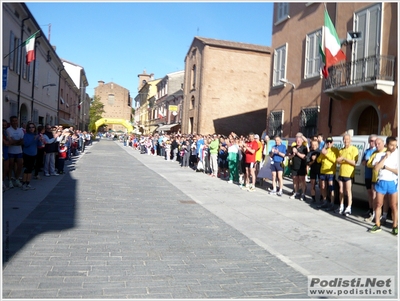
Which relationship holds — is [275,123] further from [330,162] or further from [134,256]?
[134,256]

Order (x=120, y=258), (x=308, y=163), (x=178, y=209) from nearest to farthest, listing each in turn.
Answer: (x=120, y=258) < (x=178, y=209) < (x=308, y=163)

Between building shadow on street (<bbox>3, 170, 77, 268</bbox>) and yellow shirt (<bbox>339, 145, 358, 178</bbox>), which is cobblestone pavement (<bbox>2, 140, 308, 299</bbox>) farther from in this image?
yellow shirt (<bbox>339, 145, 358, 178</bbox>)

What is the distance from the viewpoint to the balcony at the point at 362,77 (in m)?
13.7

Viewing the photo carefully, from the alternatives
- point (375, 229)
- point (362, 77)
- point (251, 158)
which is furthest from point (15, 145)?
point (362, 77)

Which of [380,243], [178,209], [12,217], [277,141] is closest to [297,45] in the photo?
[277,141]

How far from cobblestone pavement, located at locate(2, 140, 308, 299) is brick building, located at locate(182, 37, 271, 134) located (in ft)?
84.2

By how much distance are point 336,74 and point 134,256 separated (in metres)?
12.8

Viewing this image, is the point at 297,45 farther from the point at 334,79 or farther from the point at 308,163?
the point at 308,163

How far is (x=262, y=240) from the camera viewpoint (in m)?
6.91

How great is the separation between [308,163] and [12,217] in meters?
7.12

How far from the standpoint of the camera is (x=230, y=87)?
116 ft

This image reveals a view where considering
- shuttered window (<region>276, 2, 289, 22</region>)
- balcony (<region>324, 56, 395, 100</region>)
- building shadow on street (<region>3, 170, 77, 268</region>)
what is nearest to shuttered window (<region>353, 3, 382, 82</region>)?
balcony (<region>324, 56, 395, 100</region>)

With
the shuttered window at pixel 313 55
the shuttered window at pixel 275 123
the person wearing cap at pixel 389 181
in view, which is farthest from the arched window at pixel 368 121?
the person wearing cap at pixel 389 181

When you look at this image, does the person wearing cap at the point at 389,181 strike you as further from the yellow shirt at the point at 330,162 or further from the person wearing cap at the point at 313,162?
the person wearing cap at the point at 313,162
